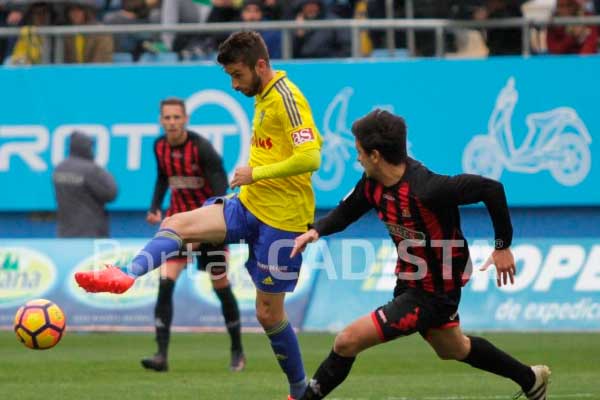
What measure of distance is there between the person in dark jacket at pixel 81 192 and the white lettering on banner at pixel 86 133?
1.24 meters

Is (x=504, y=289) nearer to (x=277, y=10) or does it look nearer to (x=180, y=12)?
(x=277, y=10)

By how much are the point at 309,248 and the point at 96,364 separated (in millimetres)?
4038

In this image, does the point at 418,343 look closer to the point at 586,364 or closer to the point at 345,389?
the point at 586,364

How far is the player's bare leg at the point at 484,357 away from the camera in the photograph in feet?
25.2

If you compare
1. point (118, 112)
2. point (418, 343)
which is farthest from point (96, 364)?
point (118, 112)

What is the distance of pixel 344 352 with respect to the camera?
7.44m

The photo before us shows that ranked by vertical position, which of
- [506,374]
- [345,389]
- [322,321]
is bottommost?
[322,321]

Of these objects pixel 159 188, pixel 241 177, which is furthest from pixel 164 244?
pixel 159 188

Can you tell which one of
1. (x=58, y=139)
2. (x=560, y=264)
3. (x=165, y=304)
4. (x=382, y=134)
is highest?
(x=382, y=134)

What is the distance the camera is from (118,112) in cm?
1669

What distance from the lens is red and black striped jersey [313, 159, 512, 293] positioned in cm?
728

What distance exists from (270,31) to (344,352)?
915cm

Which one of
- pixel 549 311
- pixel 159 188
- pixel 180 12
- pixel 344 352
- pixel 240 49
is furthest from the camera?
pixel 180 12

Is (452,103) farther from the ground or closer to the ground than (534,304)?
farther from the ground
